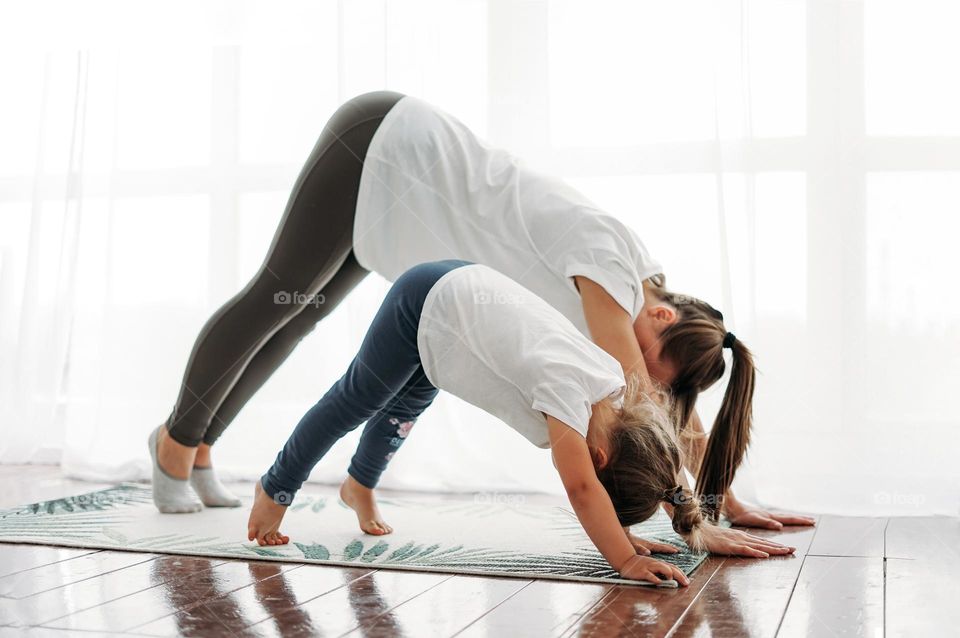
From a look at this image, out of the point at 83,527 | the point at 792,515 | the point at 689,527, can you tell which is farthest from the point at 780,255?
the point at 83,527

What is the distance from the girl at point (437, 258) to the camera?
1.59 m

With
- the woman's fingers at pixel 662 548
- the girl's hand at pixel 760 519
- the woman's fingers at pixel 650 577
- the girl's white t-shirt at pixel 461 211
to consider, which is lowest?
the girl's hand at pixel 760 519

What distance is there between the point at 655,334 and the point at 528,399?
1.22ft

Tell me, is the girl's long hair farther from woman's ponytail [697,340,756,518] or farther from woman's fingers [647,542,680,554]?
woman's fingers [647,542,680,554]

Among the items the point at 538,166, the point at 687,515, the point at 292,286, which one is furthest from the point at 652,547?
the point at 538,166

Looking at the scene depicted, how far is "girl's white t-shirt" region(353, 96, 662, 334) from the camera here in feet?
5.33

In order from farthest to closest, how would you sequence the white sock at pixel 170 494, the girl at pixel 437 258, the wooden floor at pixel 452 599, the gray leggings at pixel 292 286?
the white sock at pixel 170 494
the gray leggings at pixel 292 286
the girl at pixel 437 258
the wooden floor at pixel 452 599

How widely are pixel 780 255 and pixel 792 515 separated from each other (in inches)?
21.9

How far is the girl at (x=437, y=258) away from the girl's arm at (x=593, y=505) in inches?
11.0

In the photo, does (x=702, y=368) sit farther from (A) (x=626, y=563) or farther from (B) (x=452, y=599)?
(B) (x=452, y=599)

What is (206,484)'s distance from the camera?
192 centimetres

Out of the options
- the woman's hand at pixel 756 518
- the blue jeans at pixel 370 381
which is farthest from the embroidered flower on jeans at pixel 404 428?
the woman's hand at pixel 756 518

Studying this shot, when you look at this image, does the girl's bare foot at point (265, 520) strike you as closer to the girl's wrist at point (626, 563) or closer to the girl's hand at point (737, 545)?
the girl's wrist at point (626, 563)

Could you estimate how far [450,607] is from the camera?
1.17 meters
